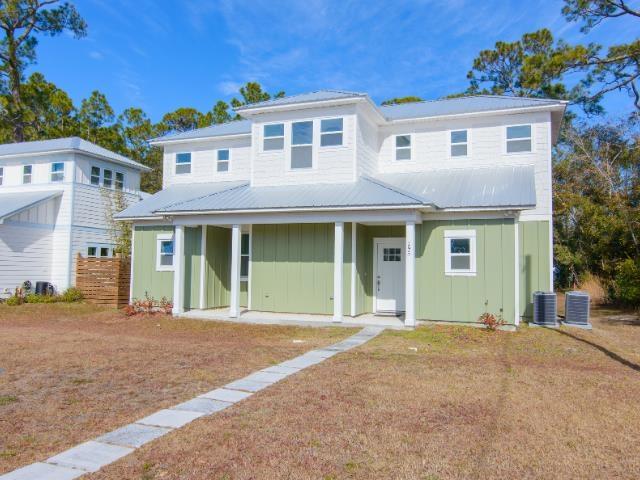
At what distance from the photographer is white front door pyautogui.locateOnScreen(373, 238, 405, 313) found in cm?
1499

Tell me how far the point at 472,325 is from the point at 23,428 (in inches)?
405

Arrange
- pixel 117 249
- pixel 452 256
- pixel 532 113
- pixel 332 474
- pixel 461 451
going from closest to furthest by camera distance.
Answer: pixel 332 474, pixel 461 451, pixel 452 256, pixel 532 113, pixel 117 249

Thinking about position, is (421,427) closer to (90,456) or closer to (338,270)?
(90,456)

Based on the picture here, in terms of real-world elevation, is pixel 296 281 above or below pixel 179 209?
below

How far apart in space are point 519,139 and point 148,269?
40.4 ft

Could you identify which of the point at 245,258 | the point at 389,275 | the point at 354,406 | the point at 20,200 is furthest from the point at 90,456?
the point at 20,200

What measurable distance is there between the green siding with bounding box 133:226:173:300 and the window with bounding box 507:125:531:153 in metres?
11.0

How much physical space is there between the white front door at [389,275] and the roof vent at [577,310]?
4.41 meters

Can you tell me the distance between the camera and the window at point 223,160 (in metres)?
18.3

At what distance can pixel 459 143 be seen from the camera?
15648mm

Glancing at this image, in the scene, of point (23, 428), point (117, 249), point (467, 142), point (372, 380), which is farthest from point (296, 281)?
point (117, 249)

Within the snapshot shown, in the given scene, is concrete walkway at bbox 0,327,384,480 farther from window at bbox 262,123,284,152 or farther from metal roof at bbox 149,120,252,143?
metal roof at bbox 149,120,252,143

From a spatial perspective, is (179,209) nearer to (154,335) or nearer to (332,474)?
(154,335)

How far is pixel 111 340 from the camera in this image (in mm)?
11398
